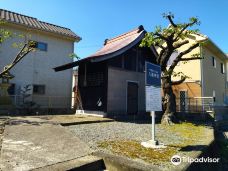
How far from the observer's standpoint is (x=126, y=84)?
13.7 meters

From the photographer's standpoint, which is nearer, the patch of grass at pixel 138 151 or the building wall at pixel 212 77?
the patch of grass at pixel 138 151

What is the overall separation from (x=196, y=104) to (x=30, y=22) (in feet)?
45.7

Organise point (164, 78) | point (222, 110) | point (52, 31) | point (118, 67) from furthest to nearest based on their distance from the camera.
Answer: point (222, 110) < point (52, 31) < point (118, 67) < point (164, 78)

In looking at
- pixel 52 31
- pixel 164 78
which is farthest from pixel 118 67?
pixel 52 31

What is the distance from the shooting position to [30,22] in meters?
16.9

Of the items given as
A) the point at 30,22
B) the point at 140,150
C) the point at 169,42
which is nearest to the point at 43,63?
the point at 30,22

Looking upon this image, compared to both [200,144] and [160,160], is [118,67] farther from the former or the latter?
[160,160]

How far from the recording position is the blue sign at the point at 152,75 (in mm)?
6043

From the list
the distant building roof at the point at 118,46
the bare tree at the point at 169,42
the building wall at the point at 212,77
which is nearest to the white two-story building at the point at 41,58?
the distant building roof at the point at 118,46

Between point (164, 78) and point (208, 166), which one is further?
point (164, 78)

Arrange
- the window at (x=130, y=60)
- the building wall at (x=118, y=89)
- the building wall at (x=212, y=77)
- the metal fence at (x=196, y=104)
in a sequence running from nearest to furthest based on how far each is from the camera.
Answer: the building wall at (x=118, y=89) → the window at (x=130, y=60) → the metal fence at (x=196, y=104) → the building wall at (x=212, y=77)

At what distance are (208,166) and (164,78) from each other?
704 cm

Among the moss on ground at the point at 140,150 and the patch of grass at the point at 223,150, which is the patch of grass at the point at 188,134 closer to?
the moss on ground at the point at 140,150

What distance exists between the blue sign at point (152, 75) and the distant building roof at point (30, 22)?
41.7ft
